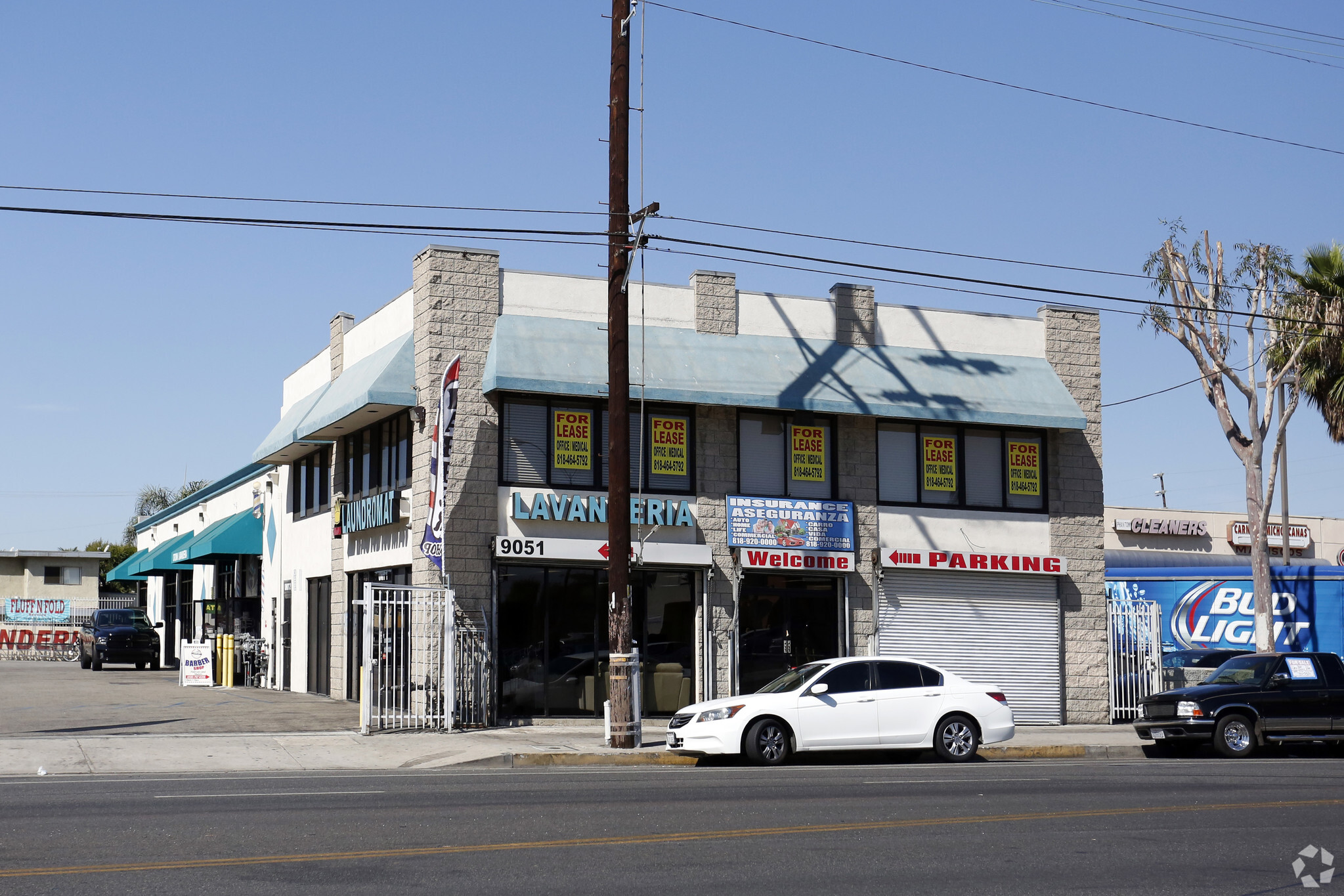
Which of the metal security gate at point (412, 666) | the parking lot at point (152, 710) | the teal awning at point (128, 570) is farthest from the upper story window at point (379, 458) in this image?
the teal awning at point (128, 570)

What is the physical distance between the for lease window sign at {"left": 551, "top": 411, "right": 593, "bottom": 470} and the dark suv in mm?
22565

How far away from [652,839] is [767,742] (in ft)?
24.5

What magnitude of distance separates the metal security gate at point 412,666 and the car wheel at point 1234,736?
11.4 m

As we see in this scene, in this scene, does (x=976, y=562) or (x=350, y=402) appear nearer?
(x=350, y=402)

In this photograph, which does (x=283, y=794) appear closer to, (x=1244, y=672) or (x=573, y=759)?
(x=573, y=759)

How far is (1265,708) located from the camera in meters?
19.7

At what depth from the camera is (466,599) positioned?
21.7 meters

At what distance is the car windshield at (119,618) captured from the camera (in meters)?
40.2

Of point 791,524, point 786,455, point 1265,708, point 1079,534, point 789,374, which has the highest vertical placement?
point 789,374

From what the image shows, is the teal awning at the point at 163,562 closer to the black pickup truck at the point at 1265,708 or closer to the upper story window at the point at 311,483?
the upper story window at the point at 311,483

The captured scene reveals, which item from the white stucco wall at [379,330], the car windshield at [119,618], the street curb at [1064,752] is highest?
the white stucco wall at [379,330]

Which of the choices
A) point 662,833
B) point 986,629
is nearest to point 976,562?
point 986,629

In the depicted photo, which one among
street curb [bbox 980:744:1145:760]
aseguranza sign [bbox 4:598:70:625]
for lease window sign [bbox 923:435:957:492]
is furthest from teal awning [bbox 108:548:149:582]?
street curb [bbox 980:744:1145:760]

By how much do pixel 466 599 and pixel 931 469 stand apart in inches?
358
